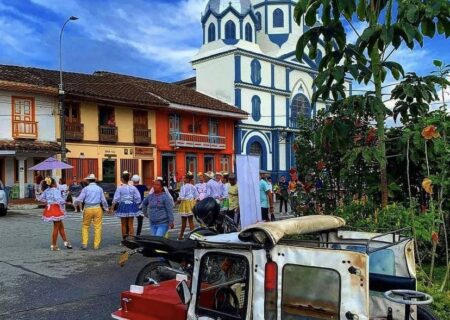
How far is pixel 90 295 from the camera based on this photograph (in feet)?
23.5

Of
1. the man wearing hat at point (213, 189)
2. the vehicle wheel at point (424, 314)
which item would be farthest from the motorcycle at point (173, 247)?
the man wearing hat at point (213, 189)

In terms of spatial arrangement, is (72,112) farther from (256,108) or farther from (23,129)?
(256,108)

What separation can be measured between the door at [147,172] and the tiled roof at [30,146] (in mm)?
6895

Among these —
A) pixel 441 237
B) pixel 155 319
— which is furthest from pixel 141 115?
pixel 155 319

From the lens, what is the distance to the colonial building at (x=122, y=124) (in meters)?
27.1

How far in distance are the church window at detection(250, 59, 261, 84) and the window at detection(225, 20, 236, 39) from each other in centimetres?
298

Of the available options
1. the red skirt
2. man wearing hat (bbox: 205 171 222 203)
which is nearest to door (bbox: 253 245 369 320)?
the red skirt

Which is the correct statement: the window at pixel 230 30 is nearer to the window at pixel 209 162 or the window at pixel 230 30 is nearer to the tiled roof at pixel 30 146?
the window at pixel 209 162

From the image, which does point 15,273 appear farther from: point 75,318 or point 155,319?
point 155,319

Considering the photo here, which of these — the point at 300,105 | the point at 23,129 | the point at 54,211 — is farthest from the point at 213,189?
the point at 300,105

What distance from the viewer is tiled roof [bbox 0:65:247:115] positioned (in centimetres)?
2754

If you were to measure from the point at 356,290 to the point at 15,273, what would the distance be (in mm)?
7109

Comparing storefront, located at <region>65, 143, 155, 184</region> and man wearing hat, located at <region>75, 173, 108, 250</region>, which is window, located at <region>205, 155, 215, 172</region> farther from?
man wearing hat, located at <region>75, 173, 108, 250</region>

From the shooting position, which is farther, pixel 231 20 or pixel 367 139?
pixel 231 20
